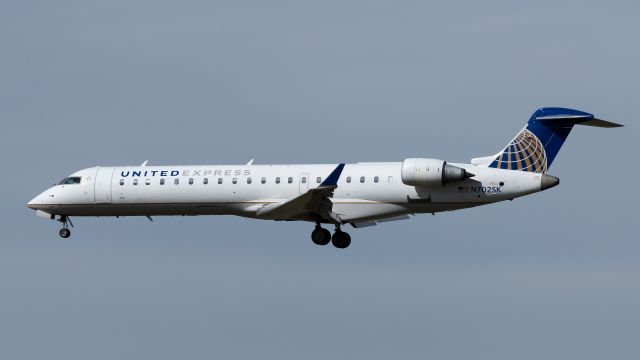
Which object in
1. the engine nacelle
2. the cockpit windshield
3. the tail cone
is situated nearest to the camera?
the engine nacelle

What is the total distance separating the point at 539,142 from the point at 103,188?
1483cm

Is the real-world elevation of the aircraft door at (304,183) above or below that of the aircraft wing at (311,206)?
above

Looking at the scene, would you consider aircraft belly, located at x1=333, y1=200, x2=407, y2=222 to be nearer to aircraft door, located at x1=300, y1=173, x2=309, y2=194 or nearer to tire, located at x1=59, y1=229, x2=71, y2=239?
aircraft door, located at x1=300, y1=173, x2=309, y2=194

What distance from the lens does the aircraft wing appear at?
49906 mm

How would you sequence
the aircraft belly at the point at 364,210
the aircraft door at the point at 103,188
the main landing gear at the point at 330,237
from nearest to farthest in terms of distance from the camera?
1. the aircraft belly at the point at 364,210
2. the main landing gear at the point at 330,237
3. the aircraft door at the point at 103,188

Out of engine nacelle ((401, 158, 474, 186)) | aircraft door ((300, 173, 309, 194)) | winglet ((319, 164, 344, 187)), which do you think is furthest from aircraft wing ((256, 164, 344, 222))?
engine nacelle ((401, 158, 474, 186))

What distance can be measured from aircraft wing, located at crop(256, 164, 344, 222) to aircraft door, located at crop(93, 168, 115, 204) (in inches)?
219

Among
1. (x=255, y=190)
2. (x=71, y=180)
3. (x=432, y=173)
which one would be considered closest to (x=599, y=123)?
(x=432, y=173)

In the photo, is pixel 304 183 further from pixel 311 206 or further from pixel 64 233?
pixel 64 233

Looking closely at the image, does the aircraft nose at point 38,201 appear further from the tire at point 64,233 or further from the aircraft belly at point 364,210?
the aircraft belly at point 364,210

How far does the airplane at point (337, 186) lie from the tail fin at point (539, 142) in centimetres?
3

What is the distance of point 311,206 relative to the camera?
5094cm

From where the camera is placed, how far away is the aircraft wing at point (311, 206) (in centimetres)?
4991

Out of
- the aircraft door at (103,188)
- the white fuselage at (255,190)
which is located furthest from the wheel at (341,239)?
the aircraft door at (103,188)
